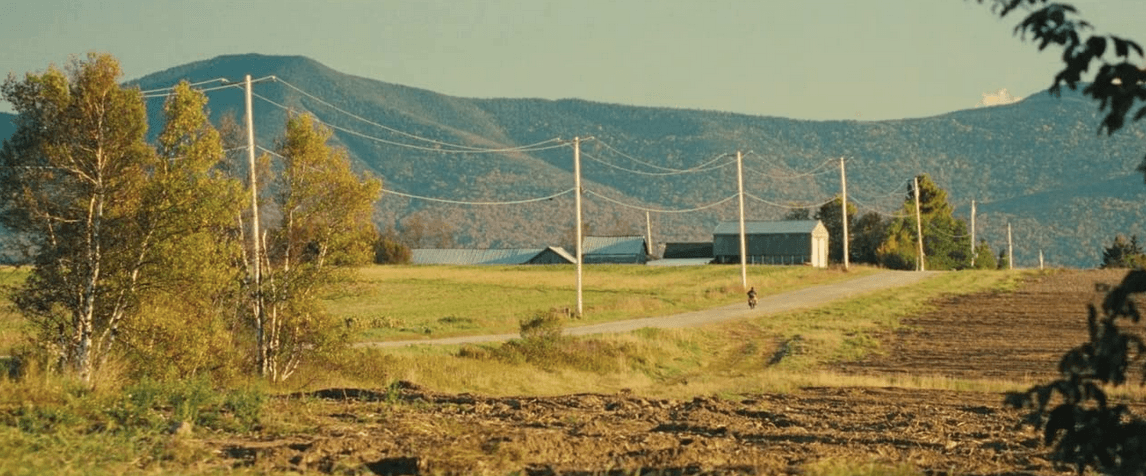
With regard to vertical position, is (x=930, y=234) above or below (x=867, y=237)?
above

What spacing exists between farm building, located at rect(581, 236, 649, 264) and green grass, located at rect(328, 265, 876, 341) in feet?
113

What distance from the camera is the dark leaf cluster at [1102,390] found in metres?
8.20

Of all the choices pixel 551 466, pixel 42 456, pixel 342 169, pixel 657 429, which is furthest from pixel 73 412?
pixel 342 169

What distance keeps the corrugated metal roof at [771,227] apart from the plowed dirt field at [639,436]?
90137 mm

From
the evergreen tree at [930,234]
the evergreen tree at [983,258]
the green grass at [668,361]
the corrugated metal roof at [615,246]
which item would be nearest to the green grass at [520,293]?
the green grass at [668,361]

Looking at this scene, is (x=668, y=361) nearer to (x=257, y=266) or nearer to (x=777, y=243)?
(x=257, y=266)

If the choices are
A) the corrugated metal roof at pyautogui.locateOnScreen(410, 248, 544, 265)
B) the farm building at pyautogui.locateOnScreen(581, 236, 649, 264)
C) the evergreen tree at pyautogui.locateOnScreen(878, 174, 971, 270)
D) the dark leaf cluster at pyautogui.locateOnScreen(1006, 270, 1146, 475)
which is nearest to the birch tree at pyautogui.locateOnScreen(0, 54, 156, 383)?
the dark leaf cluster at pyautogui.locateOnScreen(1006, 270, 1146, 475)

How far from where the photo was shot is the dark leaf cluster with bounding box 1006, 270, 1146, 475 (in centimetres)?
820

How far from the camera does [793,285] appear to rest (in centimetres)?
8231

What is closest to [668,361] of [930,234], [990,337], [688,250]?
[990,337]

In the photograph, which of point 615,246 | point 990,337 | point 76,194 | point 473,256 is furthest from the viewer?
point 473,256

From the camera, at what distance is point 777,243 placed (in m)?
120

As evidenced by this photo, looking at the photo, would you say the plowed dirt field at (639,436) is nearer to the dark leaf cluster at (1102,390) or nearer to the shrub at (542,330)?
the dark leaf cluster at (1102,390)

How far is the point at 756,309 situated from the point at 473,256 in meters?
93.8
